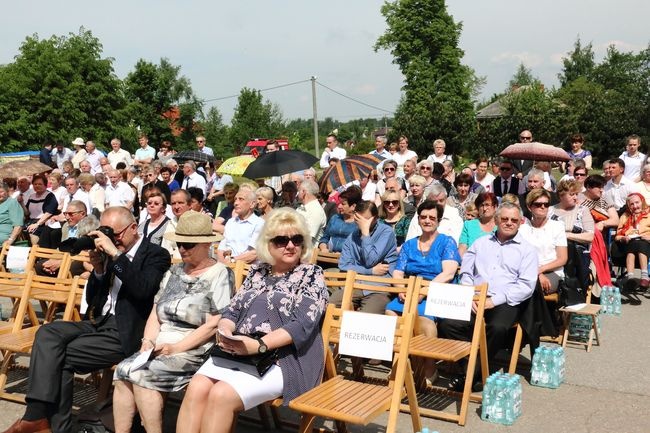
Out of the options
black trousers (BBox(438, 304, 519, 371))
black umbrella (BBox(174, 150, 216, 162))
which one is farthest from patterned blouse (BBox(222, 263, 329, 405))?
black umbrella (BBox(174, 150, 216, 162))

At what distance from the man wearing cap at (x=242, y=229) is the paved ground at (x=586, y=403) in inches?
103

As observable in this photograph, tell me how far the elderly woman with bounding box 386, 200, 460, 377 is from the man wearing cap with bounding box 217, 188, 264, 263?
2.04 meters

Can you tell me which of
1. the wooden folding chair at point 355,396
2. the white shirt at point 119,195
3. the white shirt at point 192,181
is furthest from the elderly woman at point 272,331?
the white shirt at point 192,181

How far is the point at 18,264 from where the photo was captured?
271 inches

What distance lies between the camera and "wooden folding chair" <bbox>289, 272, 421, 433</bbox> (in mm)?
3682

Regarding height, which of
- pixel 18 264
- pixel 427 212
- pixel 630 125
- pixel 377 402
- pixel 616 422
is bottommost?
pixel 616 422

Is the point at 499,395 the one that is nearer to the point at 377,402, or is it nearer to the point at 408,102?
the point at 377,402

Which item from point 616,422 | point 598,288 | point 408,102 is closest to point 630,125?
point 408,102

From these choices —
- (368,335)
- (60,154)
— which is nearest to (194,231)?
(368,335)

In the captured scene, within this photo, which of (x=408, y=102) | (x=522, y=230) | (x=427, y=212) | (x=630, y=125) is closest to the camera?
(x=427, y=212)

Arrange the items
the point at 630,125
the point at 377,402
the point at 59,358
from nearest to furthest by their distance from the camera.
Result: 1. the point at 377,402
2. the point at 59,358
3. the point at 630,125

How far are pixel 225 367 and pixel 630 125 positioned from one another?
42.3 m

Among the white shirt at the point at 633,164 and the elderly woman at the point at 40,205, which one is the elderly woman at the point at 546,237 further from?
the elderly woman at the point at 40,205

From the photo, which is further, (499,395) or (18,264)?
(18,264)
